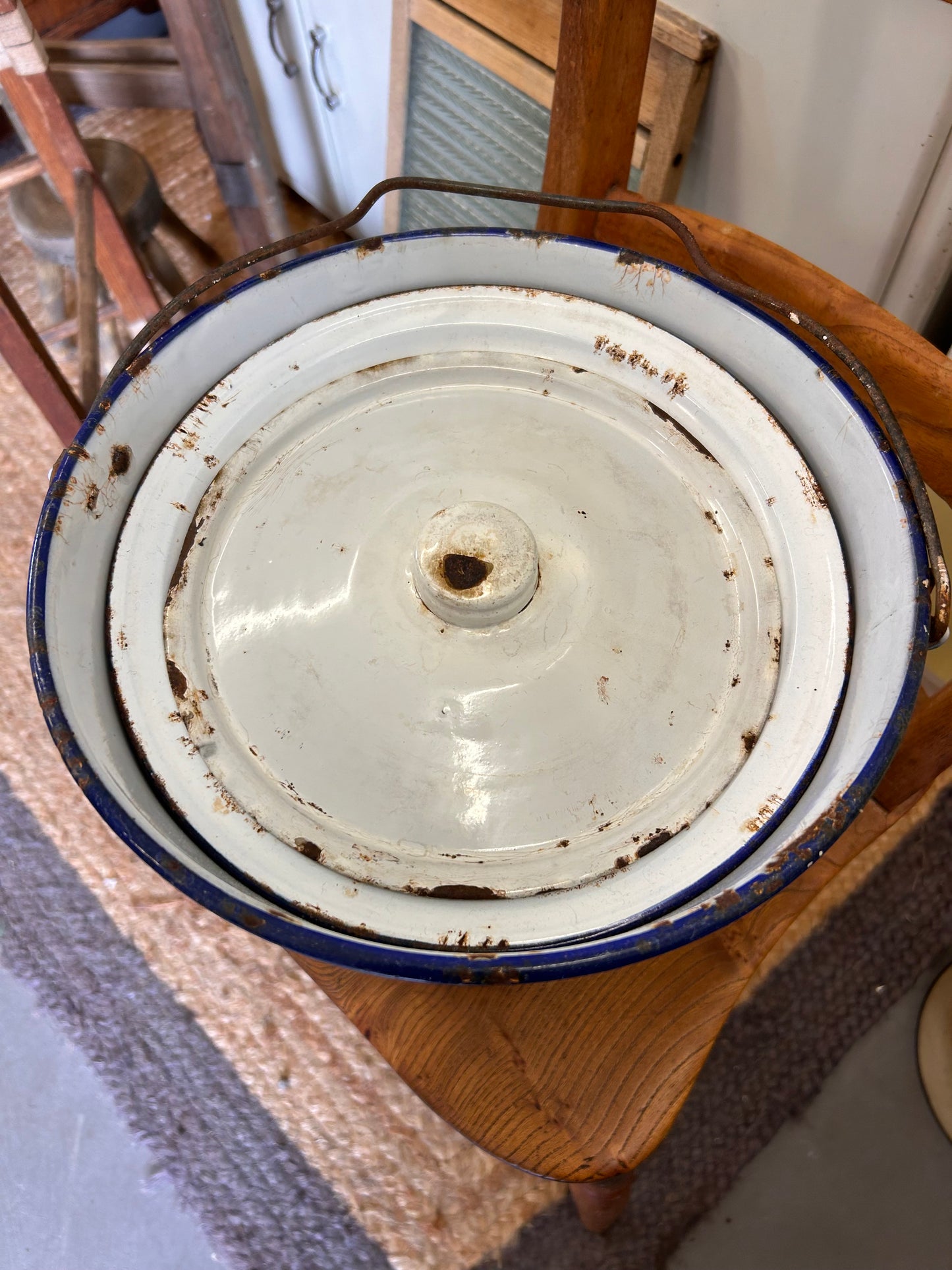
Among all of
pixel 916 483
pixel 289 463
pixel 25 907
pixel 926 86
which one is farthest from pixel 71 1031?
pixel 926 86

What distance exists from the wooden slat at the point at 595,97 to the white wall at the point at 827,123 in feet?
0.65

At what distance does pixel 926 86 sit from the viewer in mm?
728

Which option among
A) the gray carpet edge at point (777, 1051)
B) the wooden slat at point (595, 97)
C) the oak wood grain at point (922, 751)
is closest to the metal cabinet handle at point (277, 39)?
the wooden slat at point (595, 97)

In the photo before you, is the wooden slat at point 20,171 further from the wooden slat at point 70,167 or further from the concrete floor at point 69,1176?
the concrete floor at point 69,1176

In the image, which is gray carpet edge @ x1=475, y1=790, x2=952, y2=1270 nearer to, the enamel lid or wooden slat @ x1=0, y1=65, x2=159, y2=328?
the enamel lid

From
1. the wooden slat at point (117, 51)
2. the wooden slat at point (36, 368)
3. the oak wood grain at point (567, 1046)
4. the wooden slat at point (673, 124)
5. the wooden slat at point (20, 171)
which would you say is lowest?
the oak wood grain at point (567, 1046)

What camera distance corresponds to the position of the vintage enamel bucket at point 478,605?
20.5 inches

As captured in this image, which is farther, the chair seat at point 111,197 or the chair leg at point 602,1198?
the chair seat at point 111,197

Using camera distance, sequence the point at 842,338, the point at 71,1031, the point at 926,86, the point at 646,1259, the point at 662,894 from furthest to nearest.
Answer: the point at 71,1031 → the point at 646,1259 → the point at 926,86 → the point at 842,338 → the point at 662,894

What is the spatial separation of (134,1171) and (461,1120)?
0.66m

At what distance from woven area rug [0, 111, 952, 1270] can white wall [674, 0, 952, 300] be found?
0.69 metres

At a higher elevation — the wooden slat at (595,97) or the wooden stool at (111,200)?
the wooden slat at (595,97)

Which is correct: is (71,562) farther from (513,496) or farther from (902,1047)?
(902,1047)

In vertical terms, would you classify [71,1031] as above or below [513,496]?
below
